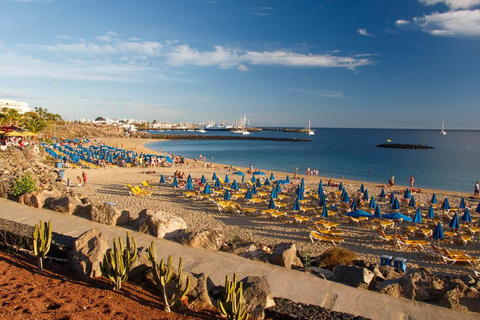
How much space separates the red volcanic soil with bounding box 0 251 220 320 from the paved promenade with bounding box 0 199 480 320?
54.0 inches

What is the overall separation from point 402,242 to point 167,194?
13541 mm

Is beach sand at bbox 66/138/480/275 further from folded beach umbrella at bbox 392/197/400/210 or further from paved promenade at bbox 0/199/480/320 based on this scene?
paved promenade at bbox 0/199/480/320

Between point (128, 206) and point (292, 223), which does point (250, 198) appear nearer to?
point (292, 223)

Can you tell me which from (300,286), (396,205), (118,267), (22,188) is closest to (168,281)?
(118,267)

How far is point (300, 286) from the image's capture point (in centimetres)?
588

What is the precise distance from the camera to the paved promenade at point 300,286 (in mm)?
5297

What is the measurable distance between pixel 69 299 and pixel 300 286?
Answer: 3.95m

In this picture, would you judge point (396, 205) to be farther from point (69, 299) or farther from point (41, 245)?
point (41, 245)

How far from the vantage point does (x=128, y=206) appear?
16281mm

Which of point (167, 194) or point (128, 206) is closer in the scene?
point (128, 206)

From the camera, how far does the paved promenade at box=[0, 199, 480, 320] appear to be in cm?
530

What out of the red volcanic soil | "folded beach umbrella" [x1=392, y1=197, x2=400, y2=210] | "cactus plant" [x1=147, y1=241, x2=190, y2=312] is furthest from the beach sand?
the red volcanic soil

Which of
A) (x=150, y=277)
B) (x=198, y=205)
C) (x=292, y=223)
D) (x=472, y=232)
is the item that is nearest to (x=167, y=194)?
(x=198, y=205)

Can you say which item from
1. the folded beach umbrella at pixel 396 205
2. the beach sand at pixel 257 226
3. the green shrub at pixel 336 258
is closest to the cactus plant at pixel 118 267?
the green shrub at pixel 336 258
